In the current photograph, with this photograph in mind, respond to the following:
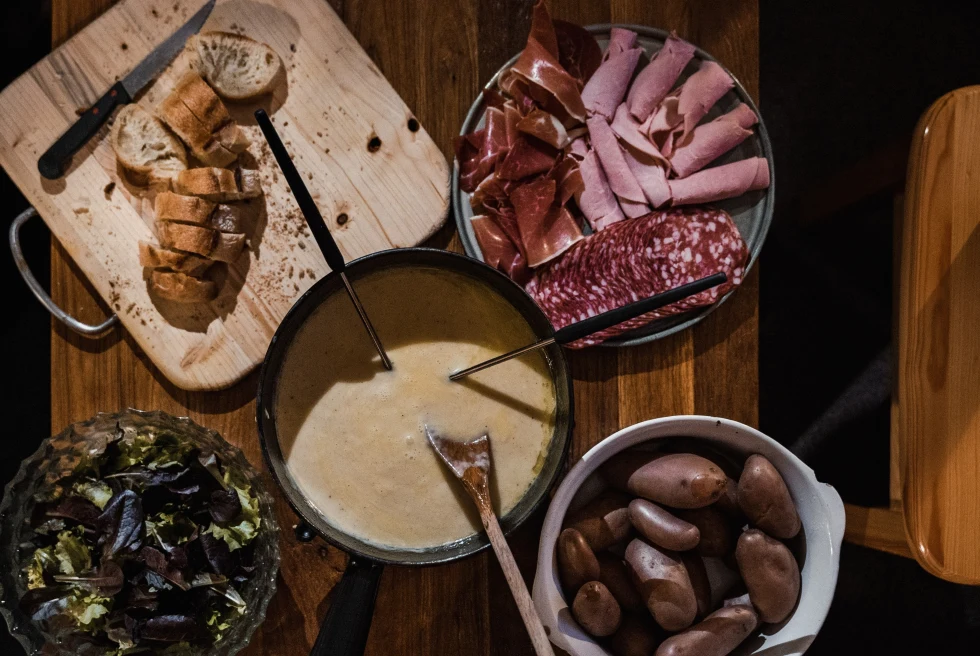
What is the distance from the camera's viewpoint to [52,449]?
42.9 inches

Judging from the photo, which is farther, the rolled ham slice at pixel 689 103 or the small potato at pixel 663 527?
the rolled ham slice at pixel 689 103

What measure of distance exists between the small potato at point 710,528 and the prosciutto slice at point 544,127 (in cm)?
60

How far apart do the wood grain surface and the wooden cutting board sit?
0.71 m

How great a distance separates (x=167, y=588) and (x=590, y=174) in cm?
89

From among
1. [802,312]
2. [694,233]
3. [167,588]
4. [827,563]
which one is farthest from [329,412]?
[802,312]

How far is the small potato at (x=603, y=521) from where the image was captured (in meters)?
1.09

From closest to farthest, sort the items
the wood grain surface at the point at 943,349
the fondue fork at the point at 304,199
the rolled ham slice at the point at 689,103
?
the fondue fork at the point at 304,199, the wood grain surface at the point at 943,349, the rolled ham slice at the point at 689,103

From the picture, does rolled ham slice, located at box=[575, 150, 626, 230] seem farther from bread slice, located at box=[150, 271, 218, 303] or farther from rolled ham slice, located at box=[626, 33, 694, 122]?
bread slice, located at box=[150, 271, 218, 303]

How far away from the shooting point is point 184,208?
3.69ft

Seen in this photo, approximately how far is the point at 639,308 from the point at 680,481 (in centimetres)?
28

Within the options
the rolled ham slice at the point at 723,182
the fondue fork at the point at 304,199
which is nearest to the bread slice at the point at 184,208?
the fondue fork at the point at 304,199

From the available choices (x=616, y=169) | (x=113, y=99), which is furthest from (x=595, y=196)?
(x=113, y=99)

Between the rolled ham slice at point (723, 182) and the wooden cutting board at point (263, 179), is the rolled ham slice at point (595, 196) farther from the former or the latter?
the wooden cutting board at point (263, 179)

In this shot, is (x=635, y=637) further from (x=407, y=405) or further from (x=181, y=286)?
(x=181, y=286)
